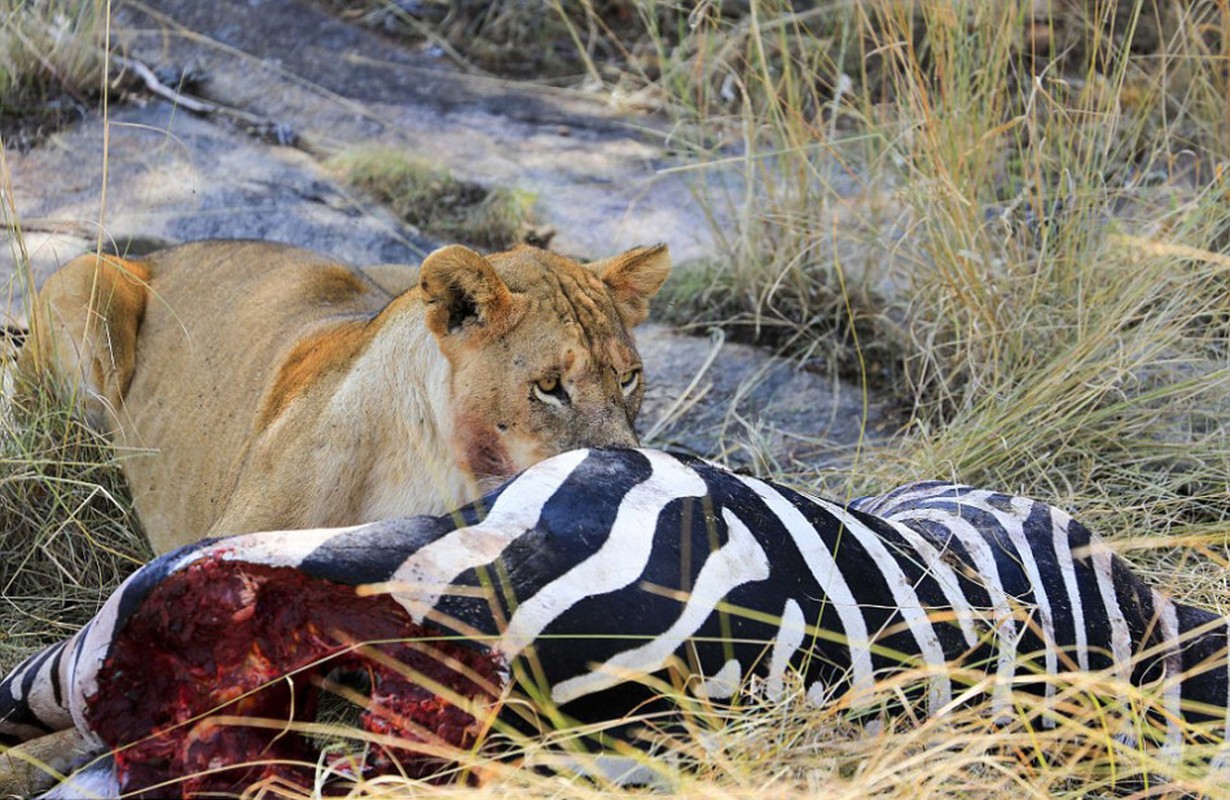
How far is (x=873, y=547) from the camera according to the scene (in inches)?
92.8

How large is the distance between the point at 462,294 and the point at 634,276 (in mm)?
498

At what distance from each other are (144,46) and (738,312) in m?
2.89

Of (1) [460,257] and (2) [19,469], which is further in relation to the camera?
(2) [19,469]

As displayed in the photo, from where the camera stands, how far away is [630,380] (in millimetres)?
2842

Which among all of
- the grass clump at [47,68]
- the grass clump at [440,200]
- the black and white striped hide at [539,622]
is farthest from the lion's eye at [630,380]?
the grass clump at [47,68]

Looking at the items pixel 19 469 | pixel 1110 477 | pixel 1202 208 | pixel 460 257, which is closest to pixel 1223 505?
pixel 1110 477

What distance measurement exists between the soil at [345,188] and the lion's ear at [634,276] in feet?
3.53

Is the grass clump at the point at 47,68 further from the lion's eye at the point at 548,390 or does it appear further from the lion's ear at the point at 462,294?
the lion's eye at the point at 548,390

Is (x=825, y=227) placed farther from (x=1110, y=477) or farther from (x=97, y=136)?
(x=97, y=136)

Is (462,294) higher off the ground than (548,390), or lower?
higher

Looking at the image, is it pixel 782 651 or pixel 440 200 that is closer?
pixel 782 651

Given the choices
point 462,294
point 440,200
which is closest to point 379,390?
point 462,294

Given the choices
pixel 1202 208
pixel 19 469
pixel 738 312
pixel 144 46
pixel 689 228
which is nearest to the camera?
pixel 19 469

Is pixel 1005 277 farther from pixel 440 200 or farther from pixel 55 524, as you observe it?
pixel 55 524
